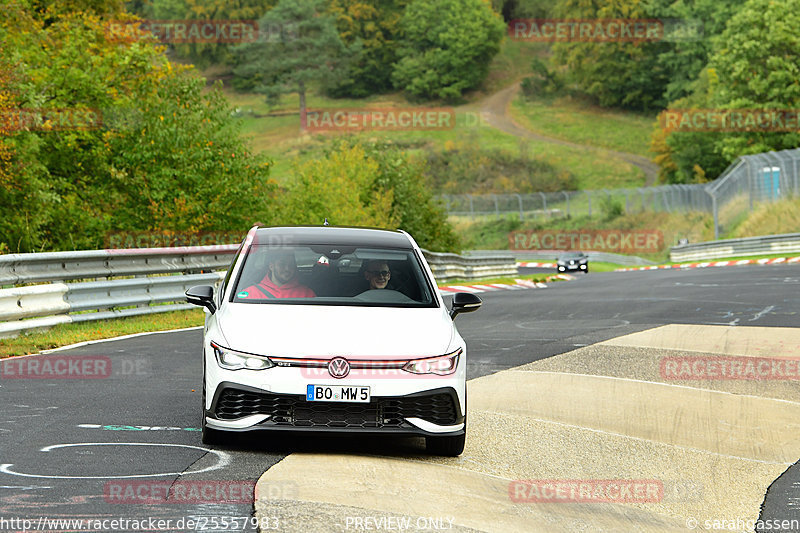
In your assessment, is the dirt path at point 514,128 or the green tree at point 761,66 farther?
the dirt path at point 514,128

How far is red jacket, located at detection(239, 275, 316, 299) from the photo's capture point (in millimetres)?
7965

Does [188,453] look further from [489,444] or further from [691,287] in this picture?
[691,287]

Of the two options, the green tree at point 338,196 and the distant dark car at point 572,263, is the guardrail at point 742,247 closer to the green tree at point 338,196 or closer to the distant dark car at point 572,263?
the distant dark car at point 572,263

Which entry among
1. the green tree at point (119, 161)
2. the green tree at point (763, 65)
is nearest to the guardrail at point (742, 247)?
the green tree at point (763, 65)

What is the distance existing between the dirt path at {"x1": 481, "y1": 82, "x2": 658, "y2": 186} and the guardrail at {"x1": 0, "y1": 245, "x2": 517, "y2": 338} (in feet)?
293

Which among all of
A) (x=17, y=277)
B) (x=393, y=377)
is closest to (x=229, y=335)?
(x=393, y=377)

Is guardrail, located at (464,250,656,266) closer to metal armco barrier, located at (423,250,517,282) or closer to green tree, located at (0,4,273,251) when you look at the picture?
metal armco barrier, located at (423,250,517,282)

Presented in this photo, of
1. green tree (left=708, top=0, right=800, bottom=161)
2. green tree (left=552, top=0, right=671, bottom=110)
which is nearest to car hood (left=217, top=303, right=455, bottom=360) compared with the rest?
green tree (left=708, top=0, right=800, bottom=161)

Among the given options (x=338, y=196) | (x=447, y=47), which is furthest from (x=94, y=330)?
(x=447, y=47)

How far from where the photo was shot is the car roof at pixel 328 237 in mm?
8539

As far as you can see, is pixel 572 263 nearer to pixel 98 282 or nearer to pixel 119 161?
pixel 119 161

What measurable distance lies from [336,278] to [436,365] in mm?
1514

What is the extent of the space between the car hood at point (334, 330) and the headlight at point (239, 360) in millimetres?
39

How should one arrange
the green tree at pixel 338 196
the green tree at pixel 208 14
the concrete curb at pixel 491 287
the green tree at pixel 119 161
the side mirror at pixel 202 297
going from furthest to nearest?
the green tree at pixel 208 14, the green tree at pixel 338 196, the green tree at pixel 119 161, the concrete curb at pixel 491 287, the side mirror at pixel 202 297
